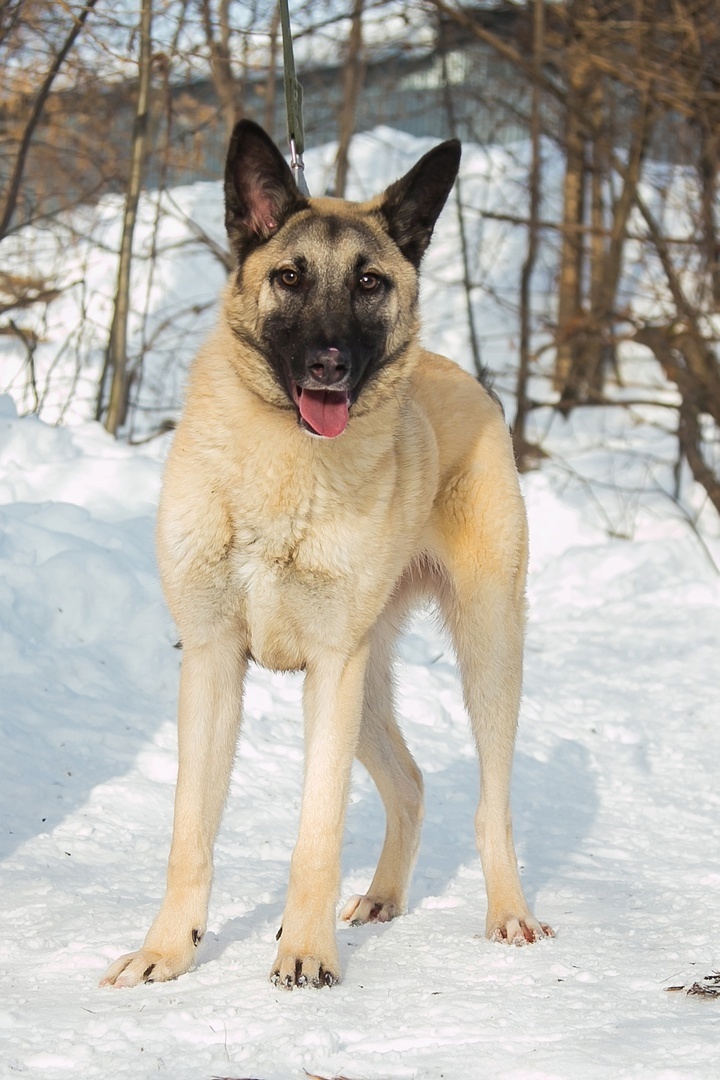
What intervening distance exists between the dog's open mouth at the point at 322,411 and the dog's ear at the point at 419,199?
65cm

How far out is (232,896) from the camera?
12.9 feet

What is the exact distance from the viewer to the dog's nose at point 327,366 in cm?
321

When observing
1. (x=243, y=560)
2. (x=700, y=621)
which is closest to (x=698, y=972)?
(x=243, y=560)

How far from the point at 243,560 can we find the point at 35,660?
8.71 ft

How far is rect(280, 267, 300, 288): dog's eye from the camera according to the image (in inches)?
135

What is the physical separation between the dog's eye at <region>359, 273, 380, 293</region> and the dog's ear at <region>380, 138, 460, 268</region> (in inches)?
9.5

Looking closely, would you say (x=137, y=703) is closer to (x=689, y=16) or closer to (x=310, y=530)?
(x=310, y=530)

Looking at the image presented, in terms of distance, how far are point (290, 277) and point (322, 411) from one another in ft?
1.31

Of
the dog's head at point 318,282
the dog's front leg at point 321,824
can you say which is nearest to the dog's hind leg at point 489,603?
the dog's head at point 318,282

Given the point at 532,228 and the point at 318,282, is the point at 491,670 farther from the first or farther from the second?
the point at 532,228

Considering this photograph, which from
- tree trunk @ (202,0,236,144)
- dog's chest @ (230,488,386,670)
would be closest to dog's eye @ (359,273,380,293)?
dog's chest @ (230,488,386,670)

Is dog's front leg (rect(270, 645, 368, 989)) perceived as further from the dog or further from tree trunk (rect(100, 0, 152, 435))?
tree trunk (rect(100, 0, 152, 435))

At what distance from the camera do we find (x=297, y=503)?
3396 millimetres

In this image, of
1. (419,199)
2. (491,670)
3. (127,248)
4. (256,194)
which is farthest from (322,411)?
(127,248)
